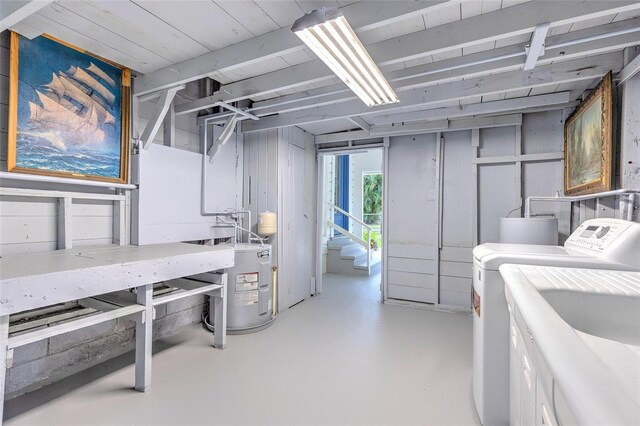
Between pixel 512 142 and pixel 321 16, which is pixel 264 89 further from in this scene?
pixel 512 142

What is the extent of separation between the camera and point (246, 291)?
120 inches

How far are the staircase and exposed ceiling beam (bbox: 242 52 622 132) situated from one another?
351 centimetres

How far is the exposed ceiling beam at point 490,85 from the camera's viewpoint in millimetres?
2246

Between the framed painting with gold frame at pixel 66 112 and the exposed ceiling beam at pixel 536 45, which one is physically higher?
the exposed ceiling beam at pixel 536 45

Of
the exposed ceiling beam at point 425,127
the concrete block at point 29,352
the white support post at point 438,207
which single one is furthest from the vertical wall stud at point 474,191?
the concrete block at point 29,352

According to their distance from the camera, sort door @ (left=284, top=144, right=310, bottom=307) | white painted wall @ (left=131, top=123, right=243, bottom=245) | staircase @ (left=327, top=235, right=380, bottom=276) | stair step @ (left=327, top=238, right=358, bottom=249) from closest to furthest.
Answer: white painted wall @ (left=131, top=123, right=243, bottom=245)
door @ (left=284, top=144, right=310, bottom=307)
staircase @ (left=327, top=235, right=380, bottom=276)
stair step @ (left=327, top=238, right=358, bottom=249)

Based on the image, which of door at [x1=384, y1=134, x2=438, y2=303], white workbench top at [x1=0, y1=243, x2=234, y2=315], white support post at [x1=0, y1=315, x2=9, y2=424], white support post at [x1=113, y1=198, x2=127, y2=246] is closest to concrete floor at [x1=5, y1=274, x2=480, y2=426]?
white support post at [x1=0, y1=315, x2=9, y2=424]

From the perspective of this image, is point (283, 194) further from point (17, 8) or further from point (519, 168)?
point (519, 168)

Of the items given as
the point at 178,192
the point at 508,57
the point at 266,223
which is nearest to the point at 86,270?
the point at 178,192

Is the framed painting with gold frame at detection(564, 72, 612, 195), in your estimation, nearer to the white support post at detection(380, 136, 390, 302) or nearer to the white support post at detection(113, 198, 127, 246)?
the white support post at detection(380, 136, 390, 302)

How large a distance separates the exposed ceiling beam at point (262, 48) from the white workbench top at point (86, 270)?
139 centimetres

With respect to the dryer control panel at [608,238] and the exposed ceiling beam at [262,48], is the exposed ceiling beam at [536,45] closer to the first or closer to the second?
the exposed ceiling beam at [262,48]

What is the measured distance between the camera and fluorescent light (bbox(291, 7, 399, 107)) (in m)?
1.43

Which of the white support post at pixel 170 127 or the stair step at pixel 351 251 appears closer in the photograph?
the white support post at pixel 170 127
